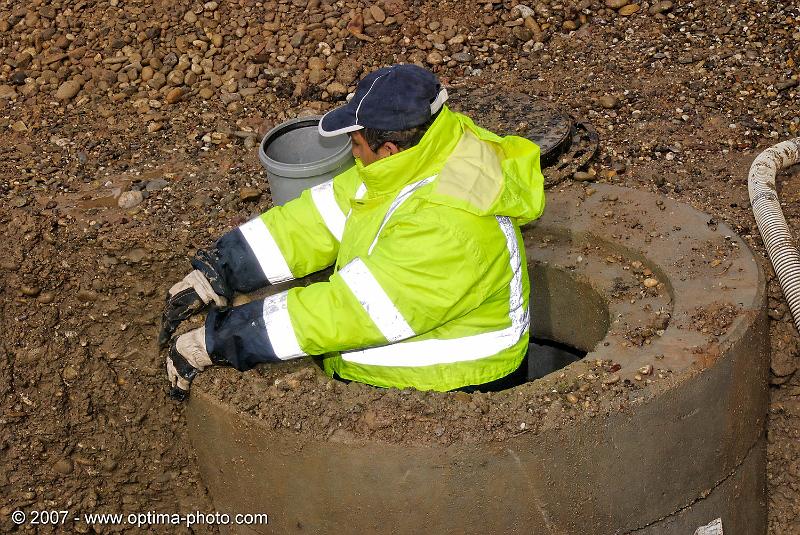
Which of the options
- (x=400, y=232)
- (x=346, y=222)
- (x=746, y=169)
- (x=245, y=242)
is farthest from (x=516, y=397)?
(x=746, y=169)

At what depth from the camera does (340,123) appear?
3348 millimetres

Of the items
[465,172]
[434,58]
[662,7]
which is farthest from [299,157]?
[662,7]

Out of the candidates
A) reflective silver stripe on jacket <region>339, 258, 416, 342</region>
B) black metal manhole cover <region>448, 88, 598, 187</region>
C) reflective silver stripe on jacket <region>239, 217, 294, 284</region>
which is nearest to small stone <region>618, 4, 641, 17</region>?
black metal manhole cover <region>448, 88, 598, 187</region>

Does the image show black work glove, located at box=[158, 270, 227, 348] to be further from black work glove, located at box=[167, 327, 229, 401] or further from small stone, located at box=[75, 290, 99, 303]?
small stone, located at box=[75, 290, 99, 303]

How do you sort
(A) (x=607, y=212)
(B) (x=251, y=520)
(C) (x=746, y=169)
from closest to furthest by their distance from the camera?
1. (B) (x=251, y=520)
2. (A) (x=607, y=212)
3. (C) (x=746, y=169)

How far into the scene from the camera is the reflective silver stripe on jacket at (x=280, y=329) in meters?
3.23

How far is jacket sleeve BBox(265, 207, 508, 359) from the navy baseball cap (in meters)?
0.34

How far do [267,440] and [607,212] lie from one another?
1928 mm

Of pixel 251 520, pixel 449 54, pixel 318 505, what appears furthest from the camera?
pixel 449 54

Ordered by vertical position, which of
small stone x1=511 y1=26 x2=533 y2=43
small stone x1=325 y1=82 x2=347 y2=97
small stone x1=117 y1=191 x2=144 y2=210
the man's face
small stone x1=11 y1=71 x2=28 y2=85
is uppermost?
the man's face

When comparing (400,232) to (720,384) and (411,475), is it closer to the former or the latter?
(411,475)

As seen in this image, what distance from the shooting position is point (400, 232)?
3.17m

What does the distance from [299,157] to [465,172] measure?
1612 millimetres

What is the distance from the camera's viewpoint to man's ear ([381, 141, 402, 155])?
10.9 feet
